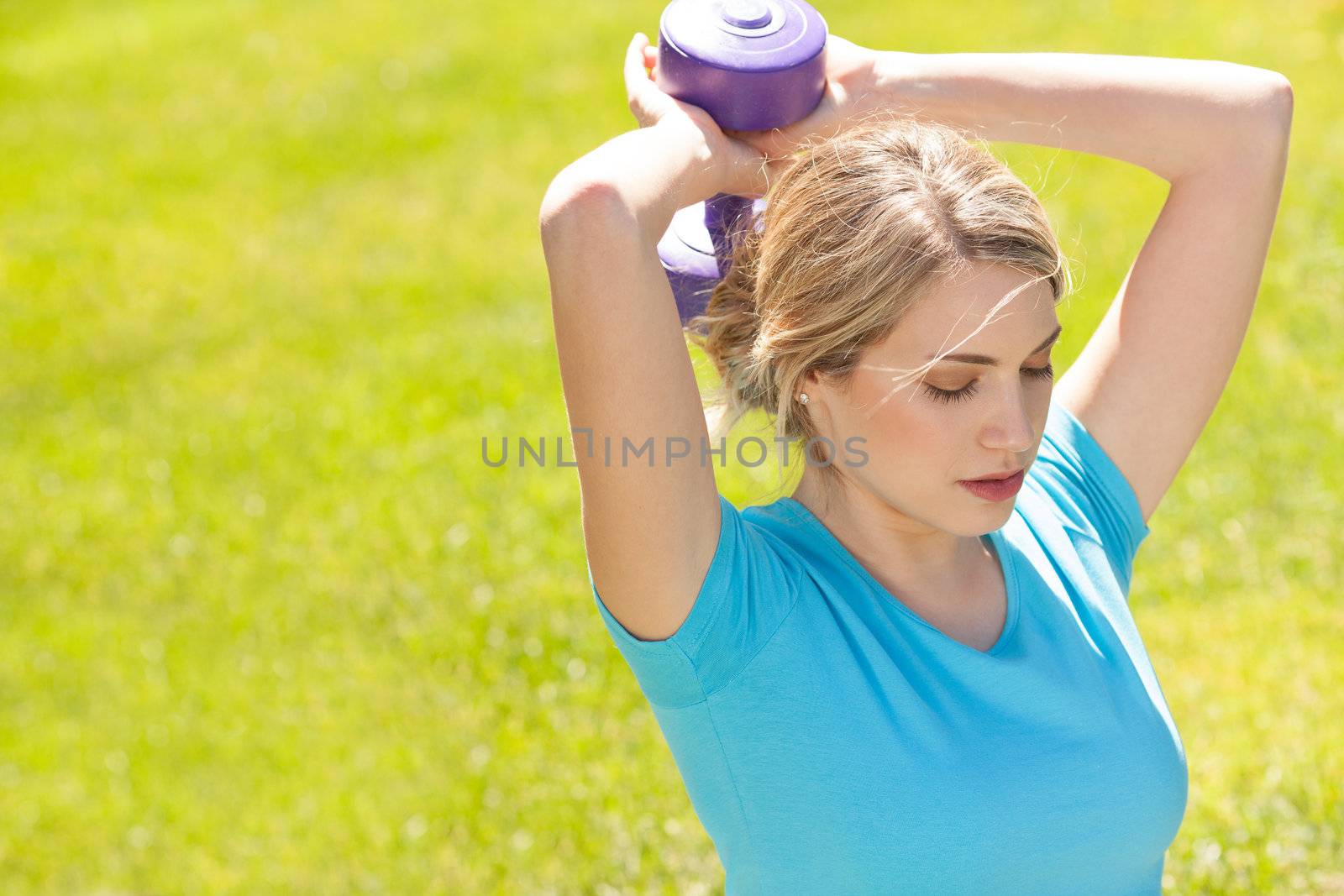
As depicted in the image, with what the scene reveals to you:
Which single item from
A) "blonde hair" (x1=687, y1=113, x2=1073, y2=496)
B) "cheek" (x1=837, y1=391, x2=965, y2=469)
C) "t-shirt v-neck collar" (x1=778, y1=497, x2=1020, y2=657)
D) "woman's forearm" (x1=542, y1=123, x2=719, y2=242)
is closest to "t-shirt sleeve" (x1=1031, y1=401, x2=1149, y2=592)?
"t-shirt v-neck collar" (x1=778, y1=497, x2=1020, y2=657)

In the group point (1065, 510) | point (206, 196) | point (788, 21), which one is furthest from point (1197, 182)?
point (206, 196)

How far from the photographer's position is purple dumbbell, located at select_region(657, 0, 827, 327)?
2.00 m

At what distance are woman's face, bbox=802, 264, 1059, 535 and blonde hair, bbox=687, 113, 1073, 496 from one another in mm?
18

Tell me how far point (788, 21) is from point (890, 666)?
952mm

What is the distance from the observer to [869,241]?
6.13 feet

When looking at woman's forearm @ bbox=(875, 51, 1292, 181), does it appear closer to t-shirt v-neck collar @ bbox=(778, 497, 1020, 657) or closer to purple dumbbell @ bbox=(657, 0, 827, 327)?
purple dumbbell @ bbox=(657, 0, 827, 327)

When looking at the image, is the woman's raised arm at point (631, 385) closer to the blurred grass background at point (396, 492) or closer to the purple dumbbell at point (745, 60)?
the purple dumbbell at point (745, 60)

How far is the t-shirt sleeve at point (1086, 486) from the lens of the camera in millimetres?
2242

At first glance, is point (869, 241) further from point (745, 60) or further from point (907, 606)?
point (907, 606)

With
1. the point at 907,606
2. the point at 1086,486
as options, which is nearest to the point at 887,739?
the point at 907,606

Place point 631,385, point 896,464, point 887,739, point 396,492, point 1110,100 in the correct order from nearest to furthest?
point 631,385
point 887,739
point 896,464
point 1110,100
point 396,492

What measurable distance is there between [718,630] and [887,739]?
263 mm

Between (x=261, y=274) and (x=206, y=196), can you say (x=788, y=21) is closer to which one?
(x=261, y=274)

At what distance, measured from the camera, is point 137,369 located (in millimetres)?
6547
